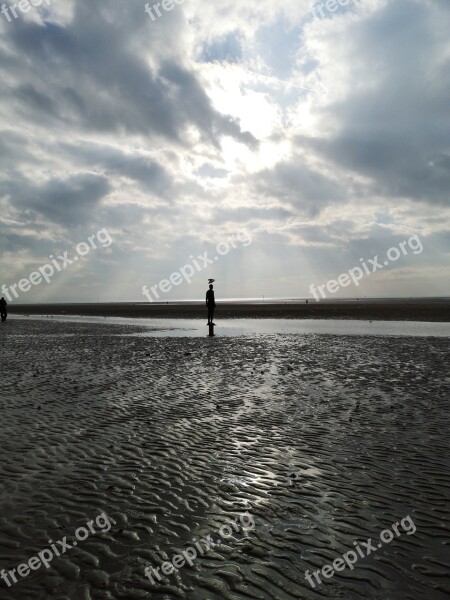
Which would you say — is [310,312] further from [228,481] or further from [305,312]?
[228,481]

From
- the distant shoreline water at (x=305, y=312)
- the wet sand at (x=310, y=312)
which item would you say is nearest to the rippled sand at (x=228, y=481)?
the distant shoreline water at (x=305, y=312)

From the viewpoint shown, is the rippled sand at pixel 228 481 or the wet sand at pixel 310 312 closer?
the rippled sand at pixel 228 481

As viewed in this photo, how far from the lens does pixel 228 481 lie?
20.5ft

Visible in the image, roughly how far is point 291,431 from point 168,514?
4.14m

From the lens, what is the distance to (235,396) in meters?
12.0

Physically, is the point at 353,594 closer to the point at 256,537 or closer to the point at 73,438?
the point at 256,537

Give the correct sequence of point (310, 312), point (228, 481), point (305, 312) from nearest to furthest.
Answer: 1. point (228, 481)
2. point (310, 312)
3. point (305, 312)

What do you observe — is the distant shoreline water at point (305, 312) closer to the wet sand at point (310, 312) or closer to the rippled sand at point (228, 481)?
the wet sand at point (310, 312)

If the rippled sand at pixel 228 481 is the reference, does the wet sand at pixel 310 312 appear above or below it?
above

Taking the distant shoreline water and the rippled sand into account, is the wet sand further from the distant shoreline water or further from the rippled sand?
the rippled sand

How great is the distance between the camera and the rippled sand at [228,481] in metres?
4.09

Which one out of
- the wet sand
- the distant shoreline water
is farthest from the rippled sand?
the wet sand

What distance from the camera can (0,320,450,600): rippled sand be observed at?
4.09 meters

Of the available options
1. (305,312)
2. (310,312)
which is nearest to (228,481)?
(310,312)
